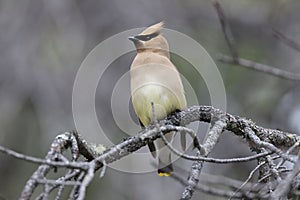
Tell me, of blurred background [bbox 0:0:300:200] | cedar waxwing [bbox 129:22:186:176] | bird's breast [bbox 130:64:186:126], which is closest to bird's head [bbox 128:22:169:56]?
cedar waxwing [bbox 129:22:186:176]

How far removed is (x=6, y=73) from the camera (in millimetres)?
5402

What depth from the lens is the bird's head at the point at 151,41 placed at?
13.8 feet

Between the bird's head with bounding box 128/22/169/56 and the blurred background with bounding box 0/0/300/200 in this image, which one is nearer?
the bird's head with bounding box 128/22/169/56

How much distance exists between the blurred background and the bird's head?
1248 millimetres

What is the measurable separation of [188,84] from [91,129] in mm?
1066

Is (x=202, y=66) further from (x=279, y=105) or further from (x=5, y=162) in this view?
(x=5, y=162)

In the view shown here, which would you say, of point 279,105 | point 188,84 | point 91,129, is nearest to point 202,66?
point 188,84

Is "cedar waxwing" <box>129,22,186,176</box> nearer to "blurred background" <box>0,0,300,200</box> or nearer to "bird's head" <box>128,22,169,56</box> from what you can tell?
"bird's head" <box>128,22,169,56</box>

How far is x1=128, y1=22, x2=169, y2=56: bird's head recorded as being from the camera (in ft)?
13.8

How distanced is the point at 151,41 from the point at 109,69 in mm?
1766

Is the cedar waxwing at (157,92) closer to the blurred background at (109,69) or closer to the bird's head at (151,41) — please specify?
the bird's head at (151,41)

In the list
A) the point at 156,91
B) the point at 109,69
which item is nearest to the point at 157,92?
the point at 156,91

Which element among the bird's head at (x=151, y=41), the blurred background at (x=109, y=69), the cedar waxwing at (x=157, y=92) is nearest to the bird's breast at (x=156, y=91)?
the cedar waxwing at (x=157, y=92)

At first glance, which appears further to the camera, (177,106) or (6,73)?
(6,73)
